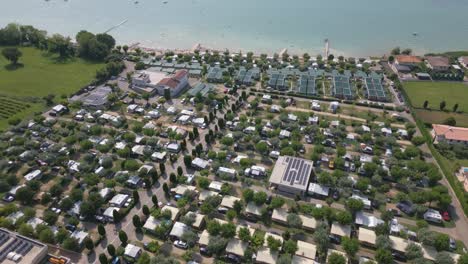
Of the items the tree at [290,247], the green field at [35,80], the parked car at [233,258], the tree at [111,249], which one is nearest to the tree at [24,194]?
the tree at [111,249]

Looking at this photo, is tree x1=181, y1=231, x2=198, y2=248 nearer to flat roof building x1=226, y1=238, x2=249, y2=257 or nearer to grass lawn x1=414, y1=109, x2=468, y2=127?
flat roof building x1=226, y1=238, x2=249, y2=257

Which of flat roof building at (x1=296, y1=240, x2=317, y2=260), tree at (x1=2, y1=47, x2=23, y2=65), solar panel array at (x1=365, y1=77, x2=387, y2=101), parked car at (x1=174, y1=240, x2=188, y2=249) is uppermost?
tree at (x1=2, y1=47, x2=23, y2=65)

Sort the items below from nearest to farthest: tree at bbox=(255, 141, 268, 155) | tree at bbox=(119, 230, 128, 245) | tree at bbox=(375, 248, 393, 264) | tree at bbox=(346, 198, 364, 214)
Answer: tree at bbox=(375, 248, 393, 264), tree at bbox=(119, 230, 128, 245), tree at bbox=(346, 198, 364, 214), tree at bbox=(255, 141, 268, 155)

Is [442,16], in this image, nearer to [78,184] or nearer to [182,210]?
[182,210]

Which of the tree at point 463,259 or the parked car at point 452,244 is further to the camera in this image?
the parked car at point 452,244

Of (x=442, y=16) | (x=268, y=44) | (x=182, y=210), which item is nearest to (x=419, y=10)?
(x=442, y=16)

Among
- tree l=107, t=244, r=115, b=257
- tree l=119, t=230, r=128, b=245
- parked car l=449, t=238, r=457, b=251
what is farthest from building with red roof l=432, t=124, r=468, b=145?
tree l=107, t=244, r=115, b=257

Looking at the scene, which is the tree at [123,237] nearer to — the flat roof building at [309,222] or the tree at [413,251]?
the flat roof building at [309,222]
